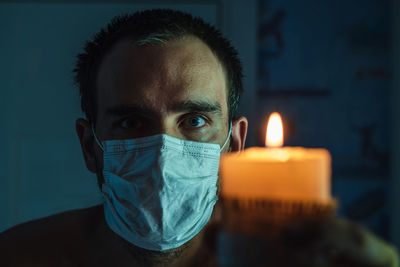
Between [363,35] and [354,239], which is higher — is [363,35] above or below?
above

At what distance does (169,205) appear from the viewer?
0.94m

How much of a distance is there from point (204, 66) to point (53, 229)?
2.92 ft

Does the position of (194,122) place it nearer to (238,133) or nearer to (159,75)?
(159,75)

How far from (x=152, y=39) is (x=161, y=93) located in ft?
0.67

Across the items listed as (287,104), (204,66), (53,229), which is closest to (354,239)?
(204,66)

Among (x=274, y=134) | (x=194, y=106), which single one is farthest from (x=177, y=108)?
(x=274, y=134)

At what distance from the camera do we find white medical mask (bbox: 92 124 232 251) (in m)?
0.94

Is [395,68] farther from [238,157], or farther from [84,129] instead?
[238,157]

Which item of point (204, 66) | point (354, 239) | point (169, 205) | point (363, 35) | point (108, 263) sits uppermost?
point (363, 35)

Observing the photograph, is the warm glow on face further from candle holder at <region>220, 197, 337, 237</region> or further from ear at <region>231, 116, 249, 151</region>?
ear at <region>231, 116, 249, 151</region>

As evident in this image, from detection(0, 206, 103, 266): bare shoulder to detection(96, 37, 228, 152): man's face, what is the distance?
0.43 metres

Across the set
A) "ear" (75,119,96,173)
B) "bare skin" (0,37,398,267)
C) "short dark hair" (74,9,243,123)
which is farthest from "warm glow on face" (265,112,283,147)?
"ear" (75,119,96,173)

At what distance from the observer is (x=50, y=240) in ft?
4.28

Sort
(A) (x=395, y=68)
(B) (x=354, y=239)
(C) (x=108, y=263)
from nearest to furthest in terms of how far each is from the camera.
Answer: (B) (x=354, y=239) → (C) (x=108, y=263) → (A) (x=395, y=68)
